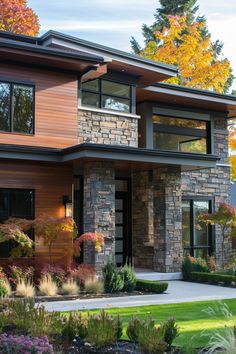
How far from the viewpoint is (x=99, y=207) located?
44.3 feet

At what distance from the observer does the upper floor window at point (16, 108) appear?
45.8 ft

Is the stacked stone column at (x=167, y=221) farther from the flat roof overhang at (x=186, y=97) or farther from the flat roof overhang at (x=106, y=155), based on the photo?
the flat roof overhang at (x=186, y=97)

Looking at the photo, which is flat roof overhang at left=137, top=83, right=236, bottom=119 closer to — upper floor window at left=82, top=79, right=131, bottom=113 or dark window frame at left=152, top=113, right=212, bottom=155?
dark window frame at left=152, top=113, right=212, bottom=155

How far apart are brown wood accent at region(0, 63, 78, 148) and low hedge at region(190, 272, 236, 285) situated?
5.32 m

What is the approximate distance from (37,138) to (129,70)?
3948 mm

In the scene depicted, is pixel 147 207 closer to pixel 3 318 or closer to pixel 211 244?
pixel 211 244

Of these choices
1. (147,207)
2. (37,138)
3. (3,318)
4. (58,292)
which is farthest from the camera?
(147,207)

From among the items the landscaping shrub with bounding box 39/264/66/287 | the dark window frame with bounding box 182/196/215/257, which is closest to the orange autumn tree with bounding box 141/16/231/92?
the dark window frame with bounding box 182/196/215/257

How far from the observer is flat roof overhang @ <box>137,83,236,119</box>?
17.7m

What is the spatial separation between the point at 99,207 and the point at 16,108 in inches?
140

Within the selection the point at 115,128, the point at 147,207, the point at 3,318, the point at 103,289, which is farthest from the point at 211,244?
the point at 3,318

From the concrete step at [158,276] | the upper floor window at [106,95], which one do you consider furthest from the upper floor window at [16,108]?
the concrete step at [158,276]

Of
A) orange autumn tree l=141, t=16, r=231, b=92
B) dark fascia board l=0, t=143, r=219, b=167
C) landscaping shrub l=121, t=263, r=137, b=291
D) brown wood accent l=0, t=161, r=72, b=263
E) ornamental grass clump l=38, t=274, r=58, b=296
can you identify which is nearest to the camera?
ornamental grass clump l=38, t=274, r=58, b=296

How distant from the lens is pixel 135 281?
12836 millimetres
